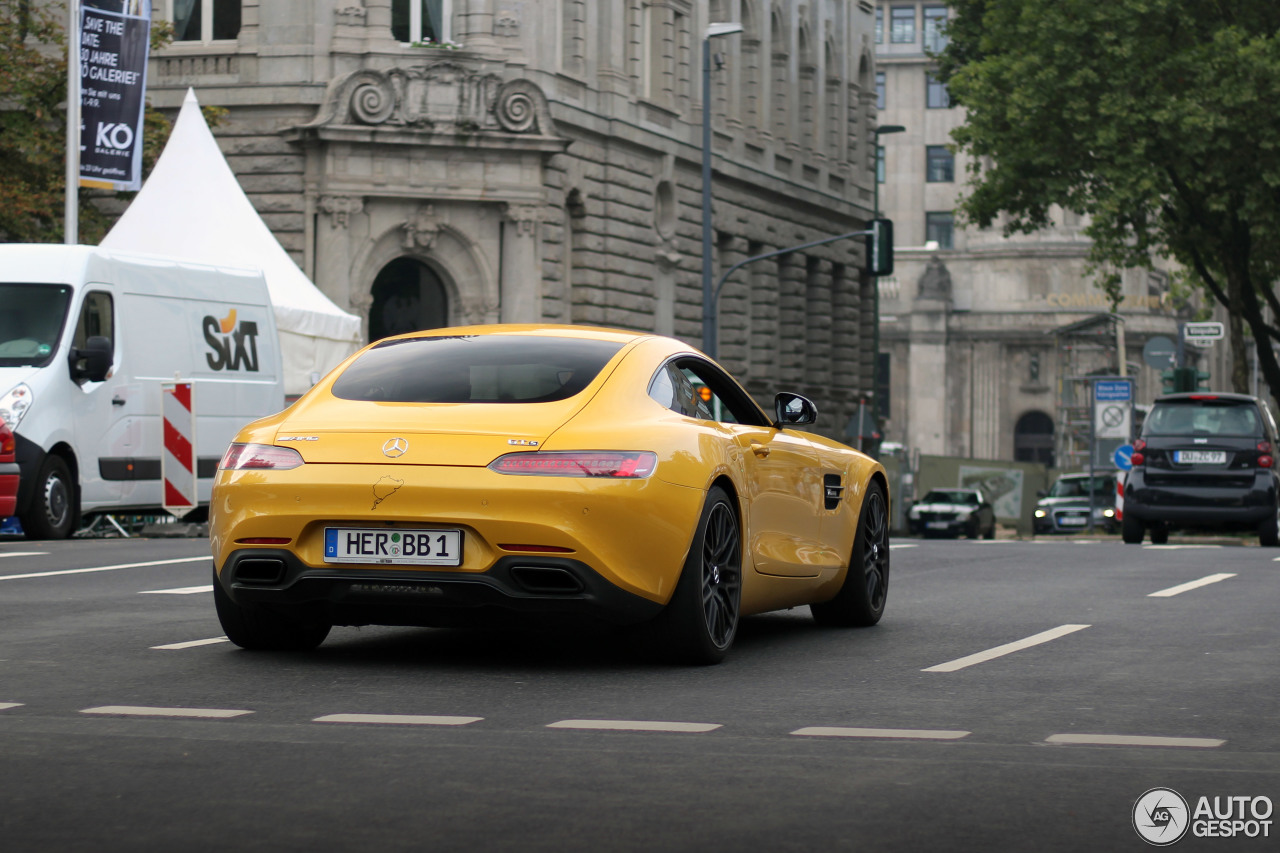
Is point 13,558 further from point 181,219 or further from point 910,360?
point 910,360

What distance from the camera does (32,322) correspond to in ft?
59.7

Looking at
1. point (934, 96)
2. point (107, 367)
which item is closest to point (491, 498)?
point (107, 367)

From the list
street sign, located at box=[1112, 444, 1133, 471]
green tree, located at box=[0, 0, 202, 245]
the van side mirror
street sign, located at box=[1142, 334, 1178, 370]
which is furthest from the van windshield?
street sign, located at box=[1142, 334, 1178, 370]

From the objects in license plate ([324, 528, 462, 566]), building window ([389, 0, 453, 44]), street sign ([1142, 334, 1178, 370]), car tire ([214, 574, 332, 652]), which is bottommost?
car tire ([214, 574, 332, 652])

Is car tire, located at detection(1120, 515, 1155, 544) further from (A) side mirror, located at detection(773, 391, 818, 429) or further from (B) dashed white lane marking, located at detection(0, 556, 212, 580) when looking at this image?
(A) side mirror, located at detection(773, 391, 818, 429)

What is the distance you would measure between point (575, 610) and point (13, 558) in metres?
7.98

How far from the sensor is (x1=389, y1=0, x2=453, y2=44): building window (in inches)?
1494

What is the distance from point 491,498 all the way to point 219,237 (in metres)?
20.1

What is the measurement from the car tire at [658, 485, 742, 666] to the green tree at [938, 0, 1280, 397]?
3206 cm

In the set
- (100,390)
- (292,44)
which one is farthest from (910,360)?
(100,390)

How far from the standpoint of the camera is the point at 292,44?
37469mm

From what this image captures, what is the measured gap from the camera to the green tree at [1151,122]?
129 ft

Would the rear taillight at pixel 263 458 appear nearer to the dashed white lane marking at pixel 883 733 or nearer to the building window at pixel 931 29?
the dashed white lane marking at pixel 883 733

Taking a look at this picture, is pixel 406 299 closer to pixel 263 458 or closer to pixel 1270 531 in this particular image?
pixel 1270 531
